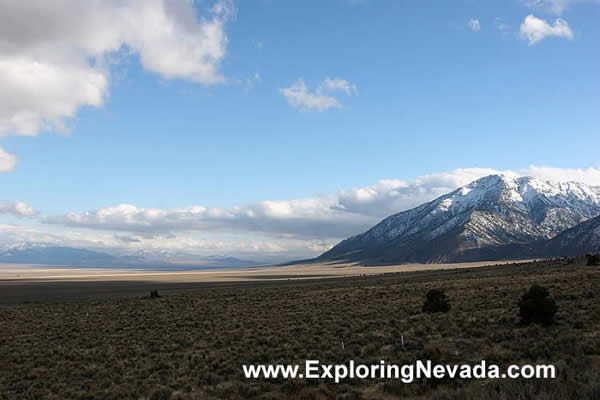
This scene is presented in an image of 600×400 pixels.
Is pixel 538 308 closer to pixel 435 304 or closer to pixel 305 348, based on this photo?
pixel 435 304

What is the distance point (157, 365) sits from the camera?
1648 centimetres

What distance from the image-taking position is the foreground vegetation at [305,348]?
11.5 metres

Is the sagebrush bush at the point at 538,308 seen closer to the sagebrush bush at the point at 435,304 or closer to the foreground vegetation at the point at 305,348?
the foreground vegetation at the point at 305,348

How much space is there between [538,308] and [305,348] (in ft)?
34.1

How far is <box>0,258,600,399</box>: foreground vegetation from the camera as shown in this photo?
11.5m

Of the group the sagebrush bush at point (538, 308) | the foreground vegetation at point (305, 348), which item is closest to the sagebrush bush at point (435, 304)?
the foreground vegetation at point (305, 348)

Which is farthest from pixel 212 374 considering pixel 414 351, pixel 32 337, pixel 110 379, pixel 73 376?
pixel 32 337

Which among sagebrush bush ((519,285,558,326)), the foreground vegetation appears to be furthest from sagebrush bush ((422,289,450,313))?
sagebrush bush ((519,285,558,326))

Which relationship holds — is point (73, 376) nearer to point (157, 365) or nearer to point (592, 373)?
point (157, 365)

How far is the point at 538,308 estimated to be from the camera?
1734 centimetres

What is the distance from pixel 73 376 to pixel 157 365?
3.23 metres

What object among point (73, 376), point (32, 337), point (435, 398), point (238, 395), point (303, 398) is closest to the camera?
point (435, 398)

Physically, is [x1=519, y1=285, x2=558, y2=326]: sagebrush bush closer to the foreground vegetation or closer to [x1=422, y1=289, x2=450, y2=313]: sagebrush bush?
the foreground vegetation

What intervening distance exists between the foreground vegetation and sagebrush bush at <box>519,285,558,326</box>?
14.5 inches
